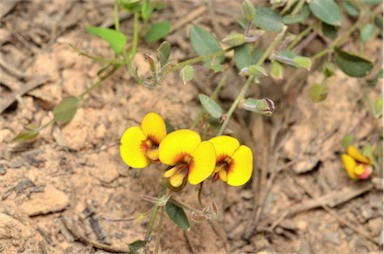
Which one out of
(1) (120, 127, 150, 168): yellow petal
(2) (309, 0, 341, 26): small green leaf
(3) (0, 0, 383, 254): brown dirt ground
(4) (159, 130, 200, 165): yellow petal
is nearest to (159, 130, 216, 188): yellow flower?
(4) (159, 130, 200, 165): yellow petal

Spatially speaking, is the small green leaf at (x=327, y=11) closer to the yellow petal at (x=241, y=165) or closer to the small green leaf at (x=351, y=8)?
the small green leaf at (x=351, y=8)

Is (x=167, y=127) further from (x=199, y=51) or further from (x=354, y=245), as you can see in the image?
(x=354, y=245)

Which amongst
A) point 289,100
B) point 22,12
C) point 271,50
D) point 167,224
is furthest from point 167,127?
point 22,12

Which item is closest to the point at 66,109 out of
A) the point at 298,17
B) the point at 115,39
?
the point at 115,39

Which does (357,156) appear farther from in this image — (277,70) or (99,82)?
(99,82)

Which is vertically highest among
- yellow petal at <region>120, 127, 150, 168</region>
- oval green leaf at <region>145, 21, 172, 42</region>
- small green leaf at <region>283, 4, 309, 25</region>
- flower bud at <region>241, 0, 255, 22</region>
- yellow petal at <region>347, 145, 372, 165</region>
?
flower bud at <region>241, 0, 255, 22</region>

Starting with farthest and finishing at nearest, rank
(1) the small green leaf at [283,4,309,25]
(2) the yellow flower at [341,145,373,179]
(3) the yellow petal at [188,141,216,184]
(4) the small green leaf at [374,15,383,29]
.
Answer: (4) the small green leaf at [374,15,383,29], (2) the yellow flower at [341,145,373,179], (1) the small green leaf at [283,4,309,25], (3) the yellow petal at [188,141,216,184]

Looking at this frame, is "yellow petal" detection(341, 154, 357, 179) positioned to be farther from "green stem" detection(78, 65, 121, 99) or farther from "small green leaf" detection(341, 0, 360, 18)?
"green stem" detection(78, 65, 121, 99)
